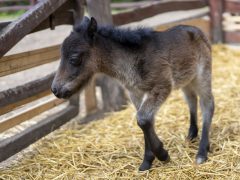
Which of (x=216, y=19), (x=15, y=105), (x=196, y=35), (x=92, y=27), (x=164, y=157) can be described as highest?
(x=92, y=27)

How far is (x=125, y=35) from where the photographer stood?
4.09 meters

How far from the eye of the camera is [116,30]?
162 inches

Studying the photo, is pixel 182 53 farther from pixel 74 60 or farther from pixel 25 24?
pixel 25 24

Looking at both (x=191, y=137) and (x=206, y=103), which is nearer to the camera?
(x=206, y=103)

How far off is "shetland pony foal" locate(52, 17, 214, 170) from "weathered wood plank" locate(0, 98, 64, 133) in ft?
3.53

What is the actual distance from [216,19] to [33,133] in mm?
5994

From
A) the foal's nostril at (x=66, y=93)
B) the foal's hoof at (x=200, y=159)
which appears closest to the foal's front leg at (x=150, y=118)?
the foal's hoof at (x=200, y=159)

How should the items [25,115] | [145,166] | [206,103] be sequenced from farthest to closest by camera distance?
[25,115]
[206,103]
[145,166]

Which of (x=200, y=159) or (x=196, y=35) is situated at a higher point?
(x=196, y=35)

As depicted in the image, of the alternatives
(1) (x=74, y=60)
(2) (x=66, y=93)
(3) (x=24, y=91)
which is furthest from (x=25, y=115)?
(1) (x=74, y=60)

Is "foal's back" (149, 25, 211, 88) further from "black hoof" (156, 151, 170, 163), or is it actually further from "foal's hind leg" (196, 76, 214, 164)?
"black hoof" (156, 151, 170, 163)

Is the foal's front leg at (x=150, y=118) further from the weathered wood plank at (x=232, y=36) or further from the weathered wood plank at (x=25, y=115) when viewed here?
the weathered wood plank at (x=232, y=36)

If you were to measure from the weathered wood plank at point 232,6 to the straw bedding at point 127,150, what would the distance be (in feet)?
11.1

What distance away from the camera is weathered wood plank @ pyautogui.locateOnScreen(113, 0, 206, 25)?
21.4 ft
